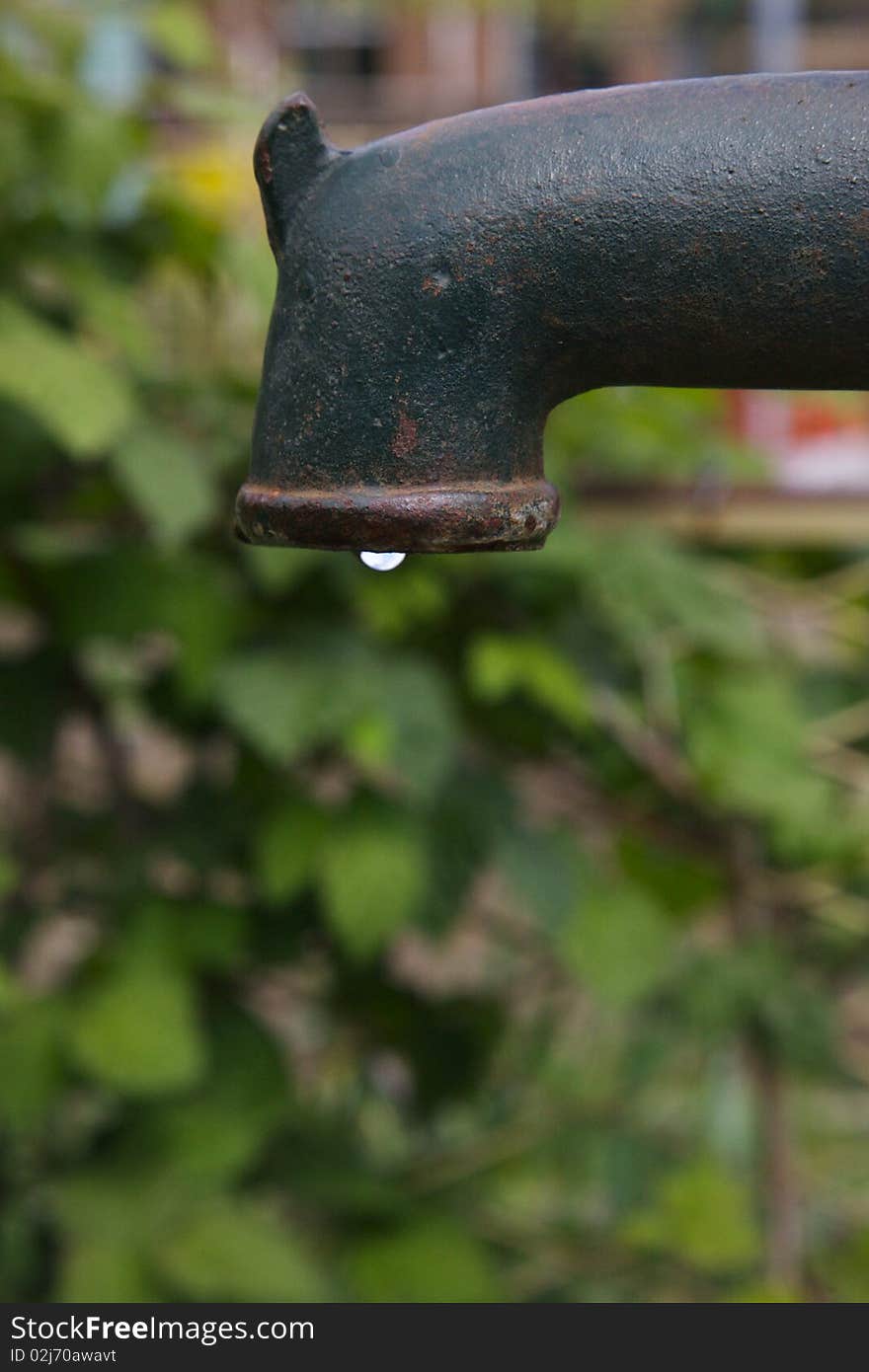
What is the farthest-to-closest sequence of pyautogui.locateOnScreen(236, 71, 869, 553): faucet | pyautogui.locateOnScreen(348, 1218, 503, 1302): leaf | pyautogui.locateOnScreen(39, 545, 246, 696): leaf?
pyautogui.locateOnScreen(348, 1218, 503, 1302): leaf → pyautogui.locateOnScreen(39, 545, 246, 696): leaf → pyautogui.locateOnScreen(236, 71, 869, 553): faucet

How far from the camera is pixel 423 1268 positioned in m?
1.53

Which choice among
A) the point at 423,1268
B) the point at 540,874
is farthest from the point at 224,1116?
the point at 540,874

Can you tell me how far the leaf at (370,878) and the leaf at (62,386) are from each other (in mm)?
422

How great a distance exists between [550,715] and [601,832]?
0.69ft

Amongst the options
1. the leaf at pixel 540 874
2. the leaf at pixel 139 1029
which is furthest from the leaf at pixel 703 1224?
the leaf at pixel 139 1029

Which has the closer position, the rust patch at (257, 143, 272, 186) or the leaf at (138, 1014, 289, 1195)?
the rust patch at (257, 143, 272, 186)

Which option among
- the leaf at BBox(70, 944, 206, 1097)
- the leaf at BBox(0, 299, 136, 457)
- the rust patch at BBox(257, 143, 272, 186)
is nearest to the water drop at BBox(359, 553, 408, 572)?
the rust patch at BBox(257, 143, 272, 186)

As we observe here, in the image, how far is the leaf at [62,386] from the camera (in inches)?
45.6

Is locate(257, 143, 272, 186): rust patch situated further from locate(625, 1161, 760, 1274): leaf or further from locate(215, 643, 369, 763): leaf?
locate(625, 1161, 760, 1274): leaf

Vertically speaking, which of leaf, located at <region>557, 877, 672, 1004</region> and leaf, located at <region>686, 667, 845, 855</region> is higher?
leaf, located at <region>686, 667, 845, 855</region>

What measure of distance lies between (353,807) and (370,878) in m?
→ 0.09

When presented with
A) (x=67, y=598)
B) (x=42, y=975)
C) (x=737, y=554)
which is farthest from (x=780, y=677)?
(x=42, y=975)

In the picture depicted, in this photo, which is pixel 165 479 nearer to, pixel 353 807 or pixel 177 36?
pixel 353 807

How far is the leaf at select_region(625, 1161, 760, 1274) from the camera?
165cm
